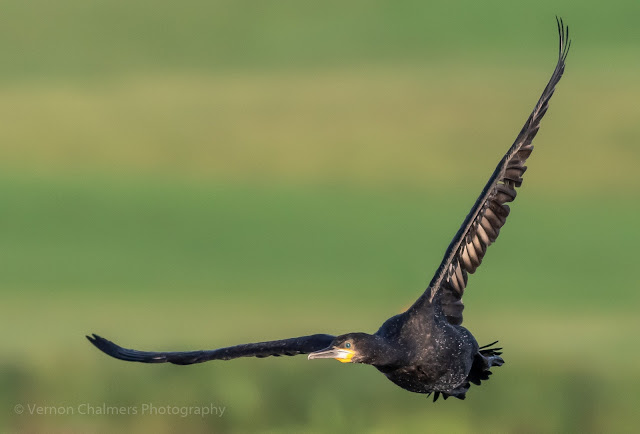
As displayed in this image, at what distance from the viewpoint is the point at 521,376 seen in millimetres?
31781

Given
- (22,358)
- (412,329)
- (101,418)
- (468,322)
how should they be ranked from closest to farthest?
(412,329), (101,418), (22,358), (468,322)

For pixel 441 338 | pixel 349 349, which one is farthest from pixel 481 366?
pixel 349 349

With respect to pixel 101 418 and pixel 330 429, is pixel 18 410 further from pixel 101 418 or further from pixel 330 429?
pixel 330 429

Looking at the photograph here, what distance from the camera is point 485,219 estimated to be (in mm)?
20500

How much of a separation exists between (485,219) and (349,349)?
2.86 metres

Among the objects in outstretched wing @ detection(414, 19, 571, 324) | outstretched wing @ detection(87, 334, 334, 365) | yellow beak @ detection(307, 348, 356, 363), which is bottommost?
yellow beak @ detection(307, 348, 356, 363)

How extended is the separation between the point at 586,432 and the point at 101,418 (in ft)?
27.7

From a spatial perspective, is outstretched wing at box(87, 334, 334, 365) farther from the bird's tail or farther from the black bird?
the bird's tail

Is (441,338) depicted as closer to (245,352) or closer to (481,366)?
(481,366)

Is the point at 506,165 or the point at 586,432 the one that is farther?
the point at 586,432

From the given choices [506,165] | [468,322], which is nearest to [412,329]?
[506,165]

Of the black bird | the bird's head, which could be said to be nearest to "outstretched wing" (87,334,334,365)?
the black bird

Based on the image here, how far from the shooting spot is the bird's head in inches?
725

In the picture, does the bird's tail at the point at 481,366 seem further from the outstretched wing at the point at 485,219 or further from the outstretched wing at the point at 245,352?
the outstretched wing at the point at 245,352
